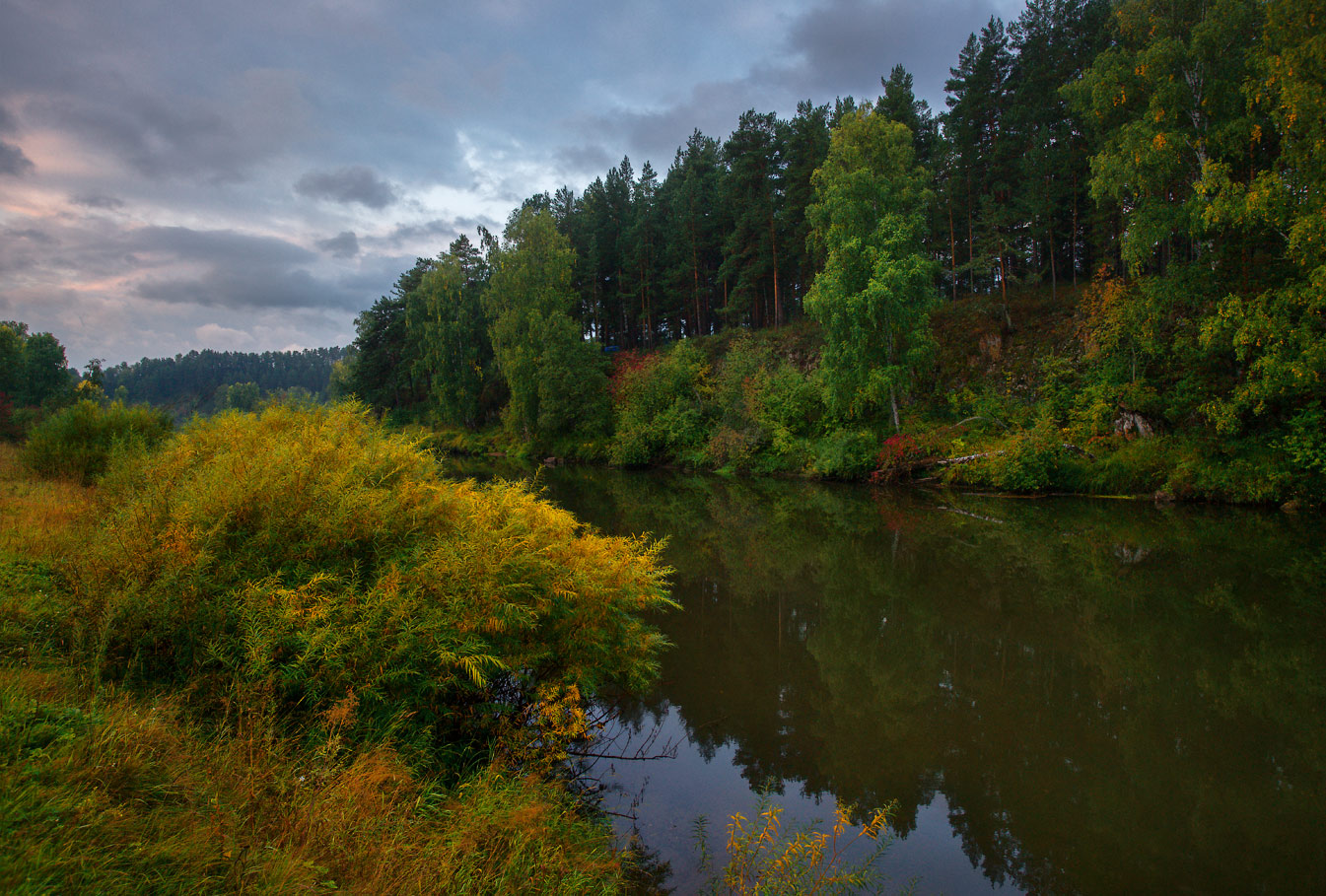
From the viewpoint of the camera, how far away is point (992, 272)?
106 ft

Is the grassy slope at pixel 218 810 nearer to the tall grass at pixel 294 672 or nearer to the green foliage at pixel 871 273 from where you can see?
the tall grass at pixel 294 672

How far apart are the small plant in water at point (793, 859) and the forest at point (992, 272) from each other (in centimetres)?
1799

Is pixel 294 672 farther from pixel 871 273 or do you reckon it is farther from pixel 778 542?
pixel 871 273

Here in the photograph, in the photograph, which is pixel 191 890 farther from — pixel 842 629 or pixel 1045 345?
pixel 1045 345

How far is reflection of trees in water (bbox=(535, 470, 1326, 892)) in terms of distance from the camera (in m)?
4.68

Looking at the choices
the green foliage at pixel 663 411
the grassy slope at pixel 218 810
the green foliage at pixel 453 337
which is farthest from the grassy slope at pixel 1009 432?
the grassy slope at pixel 218 810

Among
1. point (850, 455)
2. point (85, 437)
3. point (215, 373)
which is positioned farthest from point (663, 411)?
point (215, 373)

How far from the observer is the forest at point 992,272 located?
16.5 m

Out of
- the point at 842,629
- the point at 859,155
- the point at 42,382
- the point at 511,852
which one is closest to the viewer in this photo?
the point at 511,852

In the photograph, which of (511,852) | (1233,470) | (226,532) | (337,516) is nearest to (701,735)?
(511,852)

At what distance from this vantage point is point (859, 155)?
26188 millimetres

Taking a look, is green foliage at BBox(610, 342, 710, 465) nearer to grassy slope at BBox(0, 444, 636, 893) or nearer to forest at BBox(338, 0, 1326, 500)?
forest at BBox(338, 0, 1326, 500)

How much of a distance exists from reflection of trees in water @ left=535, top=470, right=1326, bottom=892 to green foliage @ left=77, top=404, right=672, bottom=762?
84.2 inches

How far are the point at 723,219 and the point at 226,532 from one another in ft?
138
